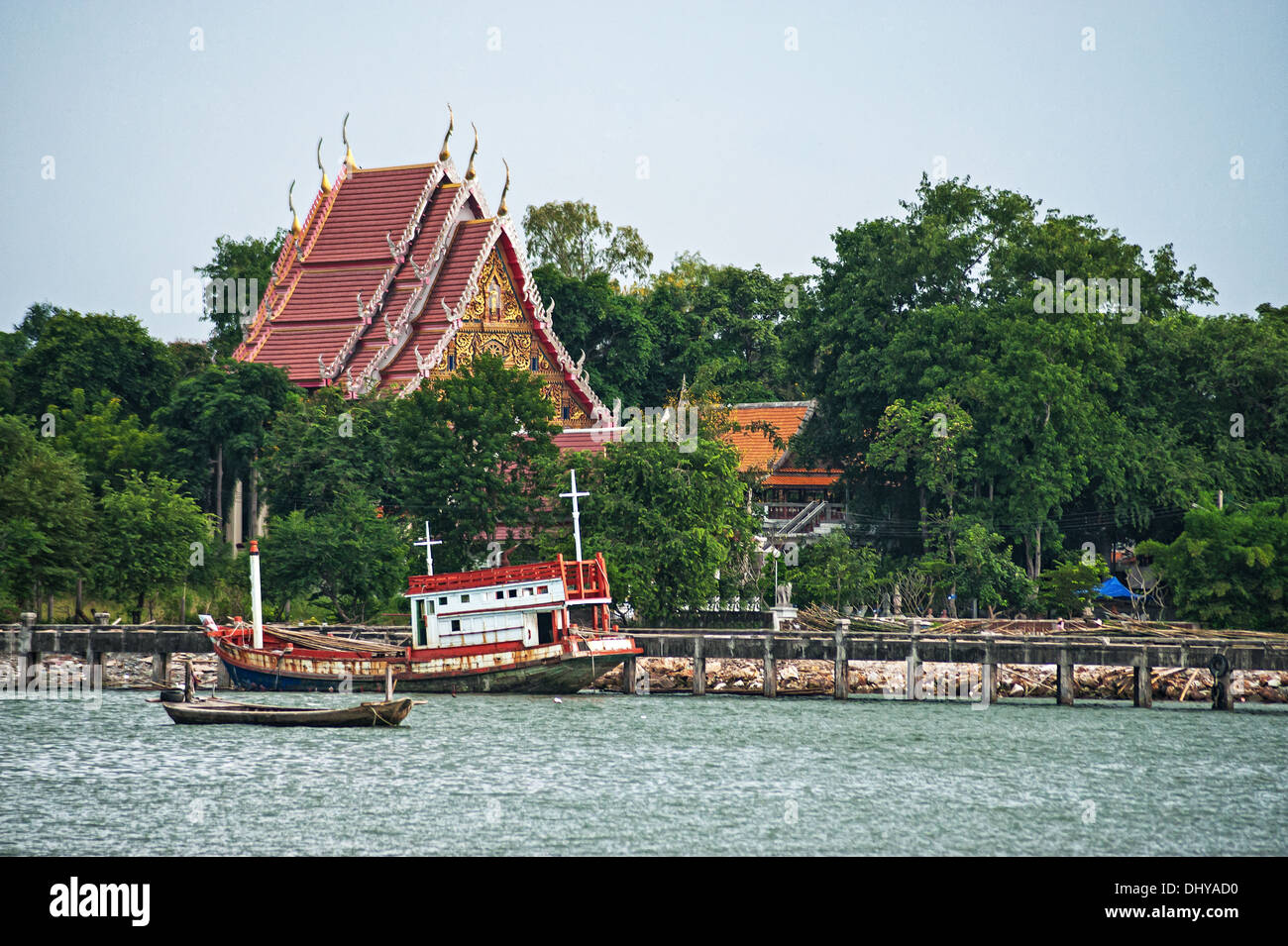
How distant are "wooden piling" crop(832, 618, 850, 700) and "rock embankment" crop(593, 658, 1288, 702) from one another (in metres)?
1.94

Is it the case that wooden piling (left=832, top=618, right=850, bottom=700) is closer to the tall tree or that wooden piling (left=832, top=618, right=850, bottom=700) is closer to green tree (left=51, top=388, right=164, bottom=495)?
green tree (left=51, top=388, right=164, bottom=495)

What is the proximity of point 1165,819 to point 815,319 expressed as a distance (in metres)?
42.0

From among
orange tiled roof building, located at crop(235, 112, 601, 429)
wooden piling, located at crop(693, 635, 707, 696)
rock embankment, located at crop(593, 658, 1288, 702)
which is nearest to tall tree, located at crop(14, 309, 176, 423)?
orange tiled roof building, located at crop(235, 112, 601, 429)

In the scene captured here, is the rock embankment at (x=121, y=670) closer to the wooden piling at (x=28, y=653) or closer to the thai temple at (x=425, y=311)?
the wooden piling at (x=28, y=653)

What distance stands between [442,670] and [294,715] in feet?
27.4

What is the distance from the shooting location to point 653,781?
3772cm

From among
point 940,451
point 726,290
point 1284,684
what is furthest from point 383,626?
point 726,290

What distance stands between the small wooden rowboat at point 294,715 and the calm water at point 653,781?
0.43 m

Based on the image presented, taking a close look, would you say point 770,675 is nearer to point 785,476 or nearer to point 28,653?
point 28,653

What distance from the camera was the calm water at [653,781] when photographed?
32.1 meters

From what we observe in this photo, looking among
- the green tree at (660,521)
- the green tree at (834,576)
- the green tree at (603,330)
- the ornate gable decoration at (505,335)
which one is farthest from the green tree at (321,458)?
the green tree at (603,330)

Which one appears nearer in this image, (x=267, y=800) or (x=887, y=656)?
(x=267, y=800)

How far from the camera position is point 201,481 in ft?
222

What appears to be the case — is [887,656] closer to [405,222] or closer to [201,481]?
[201,481]
